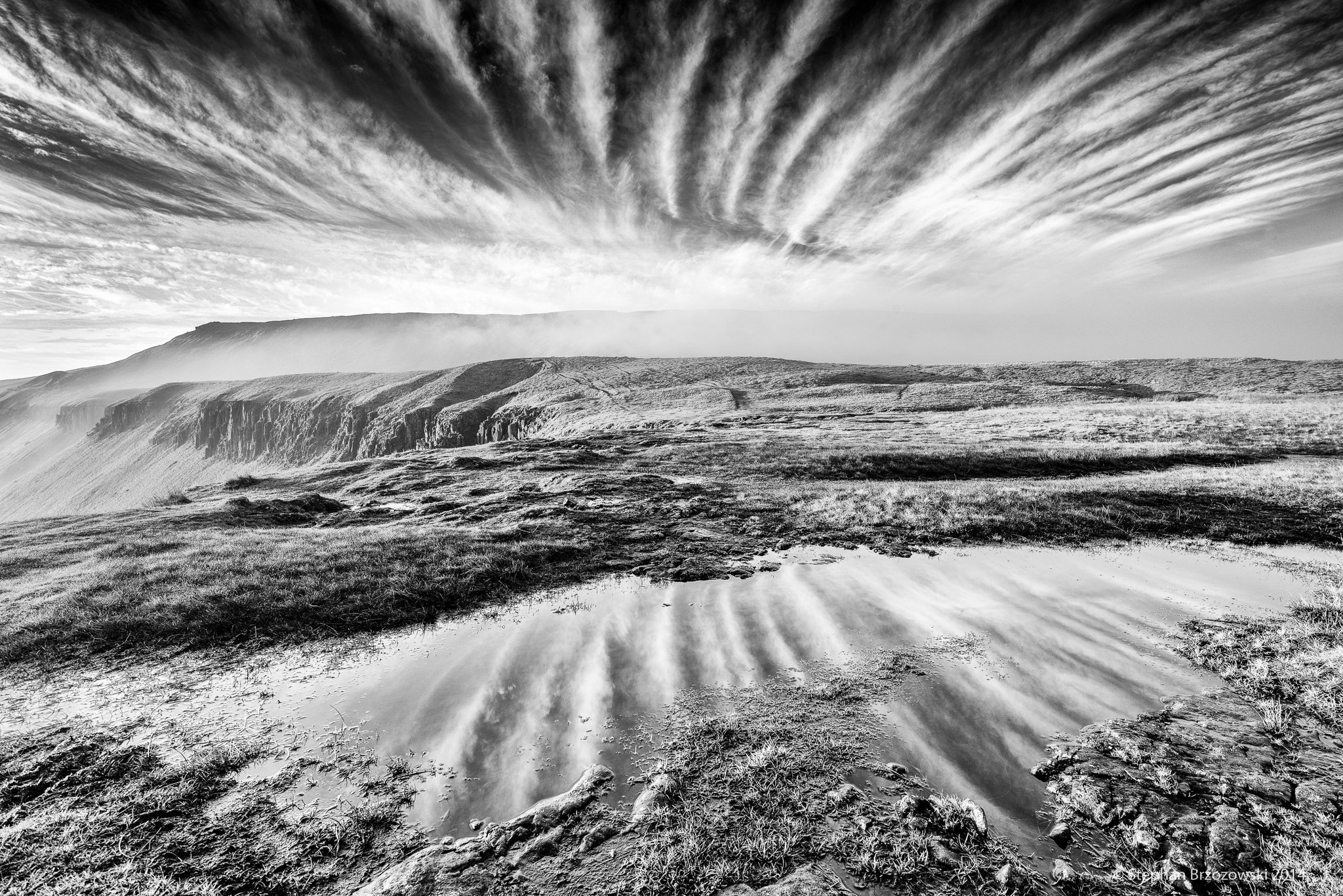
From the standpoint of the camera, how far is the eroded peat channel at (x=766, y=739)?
180 inches

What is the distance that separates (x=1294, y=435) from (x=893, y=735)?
47.2 meters

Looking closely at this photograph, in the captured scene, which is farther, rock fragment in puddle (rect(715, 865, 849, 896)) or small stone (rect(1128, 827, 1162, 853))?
small stone (rect(1128, 827, 1162, 853))

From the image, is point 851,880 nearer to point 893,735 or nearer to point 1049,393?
point 893,735

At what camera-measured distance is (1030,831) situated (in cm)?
486

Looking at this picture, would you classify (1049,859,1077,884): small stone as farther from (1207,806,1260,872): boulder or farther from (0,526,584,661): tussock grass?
(0,526,584,661): tussock grass

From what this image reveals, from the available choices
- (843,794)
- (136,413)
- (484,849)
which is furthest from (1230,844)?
(136,413)

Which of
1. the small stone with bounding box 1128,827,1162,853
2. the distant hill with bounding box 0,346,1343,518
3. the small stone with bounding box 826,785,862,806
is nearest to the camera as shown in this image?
the small stone with bounding box 1128,827,1162,853

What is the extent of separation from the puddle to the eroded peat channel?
43 millimetres

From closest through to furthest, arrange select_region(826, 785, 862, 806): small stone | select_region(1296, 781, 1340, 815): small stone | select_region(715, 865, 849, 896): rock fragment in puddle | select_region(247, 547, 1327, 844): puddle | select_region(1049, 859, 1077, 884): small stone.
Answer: select_region(715, 865, 849, 896): rock fragment in puddle < select_region(1049, 859, 1077, 884): small stone < select_region(1296, 781, 1340, 815): small stone < select_region(826, 785, 862, 806): small stone < select_region(247, 547, 1327, 844): puddle

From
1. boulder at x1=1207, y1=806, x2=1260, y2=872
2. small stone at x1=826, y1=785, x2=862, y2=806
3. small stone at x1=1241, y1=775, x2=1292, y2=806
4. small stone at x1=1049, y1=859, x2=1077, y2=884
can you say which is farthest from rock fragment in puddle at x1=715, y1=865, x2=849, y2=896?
small stone at x1=1241, y1=775, x2=1292, y2=806

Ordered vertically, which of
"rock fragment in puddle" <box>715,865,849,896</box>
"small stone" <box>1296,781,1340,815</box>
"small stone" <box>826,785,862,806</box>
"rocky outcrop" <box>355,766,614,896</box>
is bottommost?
"rocky outcrop" <box>355,766,614,896</box>

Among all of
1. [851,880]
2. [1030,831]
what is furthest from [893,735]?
[851,880]

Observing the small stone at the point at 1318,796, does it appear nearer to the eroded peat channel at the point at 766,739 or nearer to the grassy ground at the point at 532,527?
the eroded peat channel at the point at 766,739

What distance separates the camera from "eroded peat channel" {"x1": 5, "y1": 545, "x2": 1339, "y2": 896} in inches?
180
